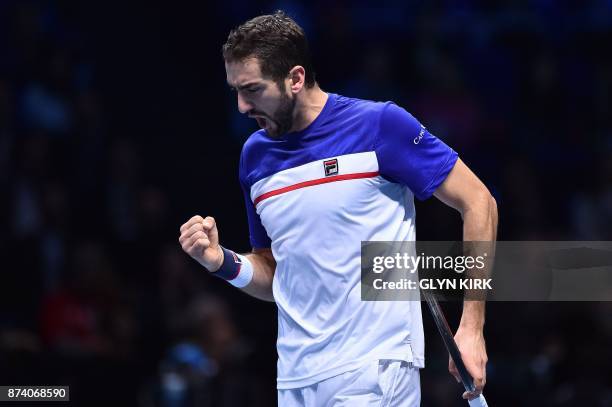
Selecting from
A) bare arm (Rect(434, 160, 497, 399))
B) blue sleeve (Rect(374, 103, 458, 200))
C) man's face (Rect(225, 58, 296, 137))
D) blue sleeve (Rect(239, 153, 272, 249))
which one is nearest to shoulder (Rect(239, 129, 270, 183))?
blue sleeve (Rect(239, 153, 272, 249))

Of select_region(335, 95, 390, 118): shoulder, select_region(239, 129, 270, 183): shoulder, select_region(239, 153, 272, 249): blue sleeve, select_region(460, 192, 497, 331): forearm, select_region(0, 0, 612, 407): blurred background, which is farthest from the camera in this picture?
select_region(0, 0, 612, 407): blurred background

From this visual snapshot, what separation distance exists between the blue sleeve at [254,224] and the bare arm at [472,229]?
804 mm

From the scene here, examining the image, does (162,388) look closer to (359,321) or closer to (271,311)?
(271,311)

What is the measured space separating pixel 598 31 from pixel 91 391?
647 cm

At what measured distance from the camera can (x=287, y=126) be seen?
405cm

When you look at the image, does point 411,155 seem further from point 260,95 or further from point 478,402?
point 478,402

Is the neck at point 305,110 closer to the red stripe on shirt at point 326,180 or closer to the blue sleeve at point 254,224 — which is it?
the red stripe on shirt at point 326,180

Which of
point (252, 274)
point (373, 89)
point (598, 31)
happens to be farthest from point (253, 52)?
point (598, 31)

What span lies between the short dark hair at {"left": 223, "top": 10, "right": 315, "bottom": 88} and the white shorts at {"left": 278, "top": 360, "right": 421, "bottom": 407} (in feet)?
3.69

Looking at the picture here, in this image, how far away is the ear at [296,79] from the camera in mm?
4020

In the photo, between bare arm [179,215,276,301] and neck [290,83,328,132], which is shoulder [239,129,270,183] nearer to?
neck [290,83,328,132]

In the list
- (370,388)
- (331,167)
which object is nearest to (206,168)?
(331,167)

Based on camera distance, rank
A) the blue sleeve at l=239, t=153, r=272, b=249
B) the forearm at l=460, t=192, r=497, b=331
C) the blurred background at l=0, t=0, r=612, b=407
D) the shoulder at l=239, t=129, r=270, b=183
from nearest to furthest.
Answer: the forearm at l=460, t=192, r=497, b=331 → the shoulder at l=239, t=129, r=270, b=183 → the blue sleeve at l=239, t=153, r=272, b=249 → the blurred background at l=0, t=0, r=612, b=407

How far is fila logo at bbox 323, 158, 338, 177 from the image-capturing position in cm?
394
